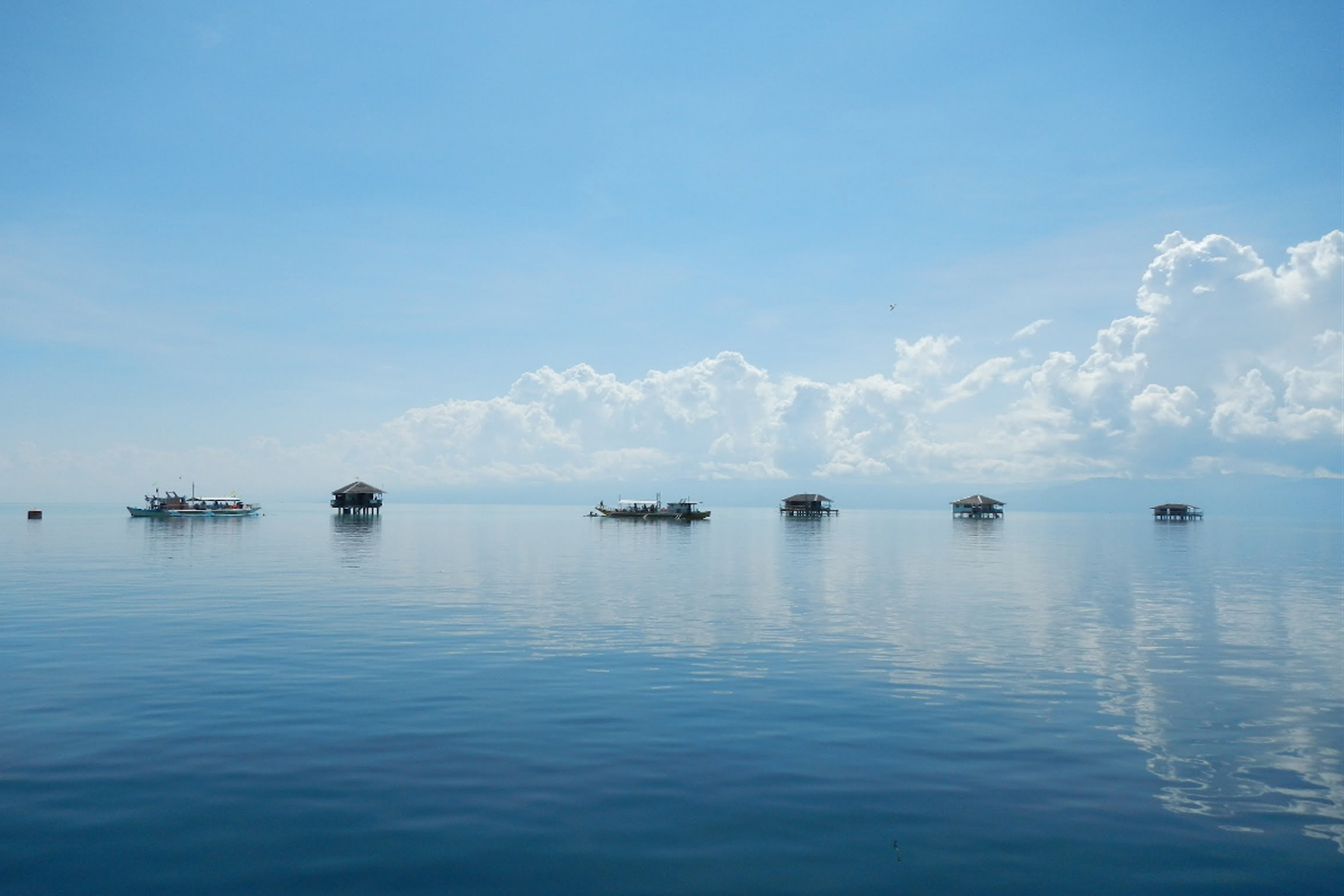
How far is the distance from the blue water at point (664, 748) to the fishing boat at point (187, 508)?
410 ft

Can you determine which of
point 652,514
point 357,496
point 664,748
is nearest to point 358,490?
point 357,496

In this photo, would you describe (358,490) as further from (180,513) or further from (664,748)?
(664,748)

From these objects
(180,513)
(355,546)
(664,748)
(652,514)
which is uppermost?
(180,513)

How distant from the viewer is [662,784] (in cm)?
1267

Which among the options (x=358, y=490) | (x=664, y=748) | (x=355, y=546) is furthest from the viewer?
(x=358, y=490)

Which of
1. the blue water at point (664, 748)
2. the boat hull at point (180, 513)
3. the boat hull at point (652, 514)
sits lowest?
the blue water at point (664, 748)

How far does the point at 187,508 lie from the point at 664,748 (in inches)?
6247

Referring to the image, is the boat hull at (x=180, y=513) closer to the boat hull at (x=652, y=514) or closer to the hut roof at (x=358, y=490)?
the hut roof at (x=358, y=490)

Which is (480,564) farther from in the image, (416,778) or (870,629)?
(416,778)

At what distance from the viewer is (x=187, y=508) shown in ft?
487

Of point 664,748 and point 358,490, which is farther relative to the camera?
point 358,490

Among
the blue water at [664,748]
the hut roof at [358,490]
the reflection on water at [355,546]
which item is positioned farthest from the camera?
the hut roof at [358,490]

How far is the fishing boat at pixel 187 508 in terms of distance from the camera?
5763 inches

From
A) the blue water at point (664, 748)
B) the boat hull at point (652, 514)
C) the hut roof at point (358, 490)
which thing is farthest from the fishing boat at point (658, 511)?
the blue water at point (664, 748)
